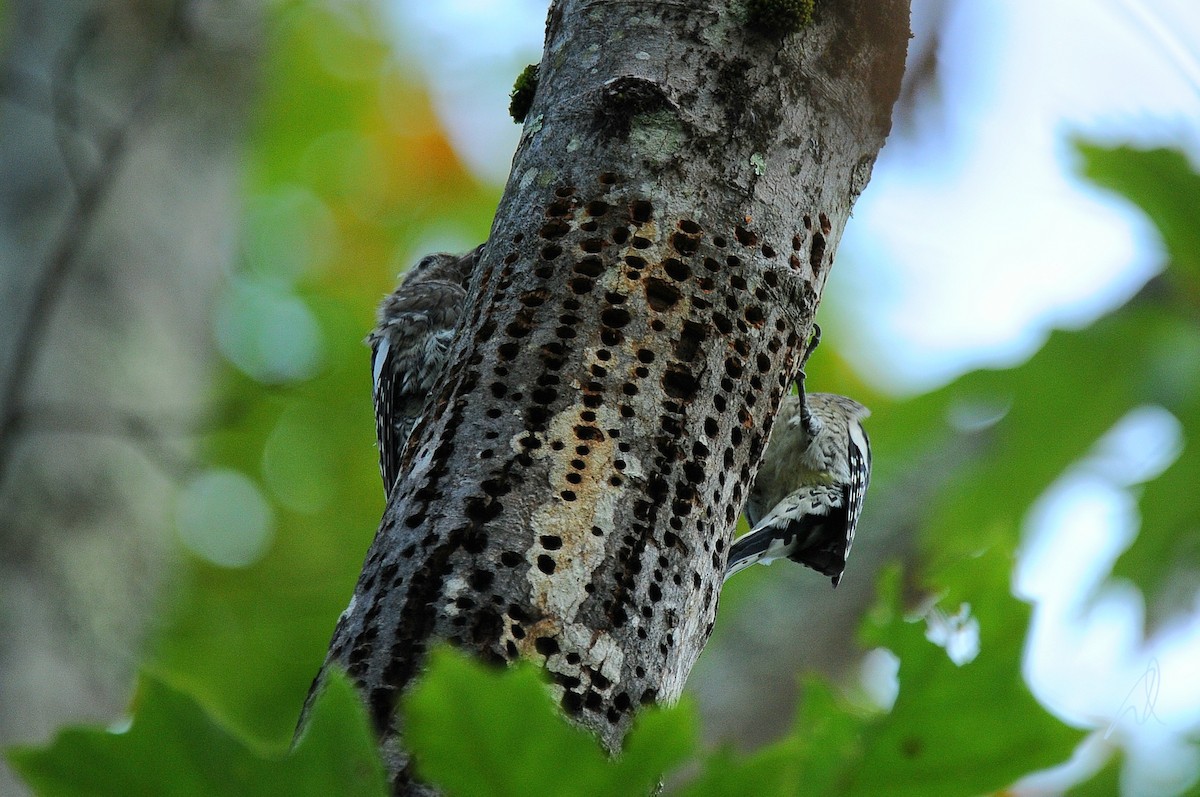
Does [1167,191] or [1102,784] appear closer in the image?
[1102,784]

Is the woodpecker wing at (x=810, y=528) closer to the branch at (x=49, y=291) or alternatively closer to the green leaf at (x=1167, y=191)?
the green leaf at (x=1167, y=191)

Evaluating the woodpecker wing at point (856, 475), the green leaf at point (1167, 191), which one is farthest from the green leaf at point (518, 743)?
A: the woodpecker wing at point (856, 475)

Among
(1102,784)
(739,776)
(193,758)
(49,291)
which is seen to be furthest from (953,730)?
(49,291)

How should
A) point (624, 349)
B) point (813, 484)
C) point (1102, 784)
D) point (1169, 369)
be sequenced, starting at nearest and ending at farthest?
point (624, 349) → point (1102, 784) → point (1169, 369) → point (813, 484)

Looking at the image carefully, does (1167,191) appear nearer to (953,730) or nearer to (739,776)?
(953,730)

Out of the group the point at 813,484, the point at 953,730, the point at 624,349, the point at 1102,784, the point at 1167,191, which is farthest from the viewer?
the point at 813,484

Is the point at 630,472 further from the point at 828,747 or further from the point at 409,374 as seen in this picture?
the point at 409,374

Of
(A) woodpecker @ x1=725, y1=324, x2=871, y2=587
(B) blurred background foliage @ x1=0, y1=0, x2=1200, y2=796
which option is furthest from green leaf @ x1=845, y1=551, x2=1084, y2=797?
(A) woodpecker @ x1=725, y1=324, x2=871, y2=587

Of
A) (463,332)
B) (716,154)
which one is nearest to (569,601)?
(463,332)
